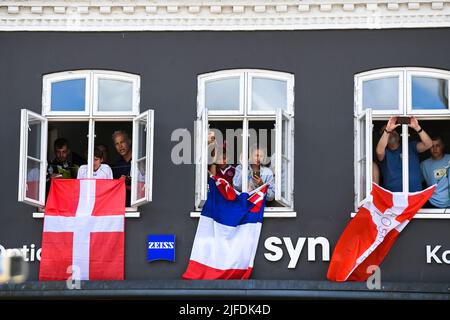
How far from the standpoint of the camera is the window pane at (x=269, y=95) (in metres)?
17.0

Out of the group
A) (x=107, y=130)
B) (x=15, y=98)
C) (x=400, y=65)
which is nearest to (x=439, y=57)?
(x=400, y=65)

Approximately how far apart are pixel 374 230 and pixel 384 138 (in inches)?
51.1

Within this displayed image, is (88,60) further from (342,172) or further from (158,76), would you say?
(342,172)

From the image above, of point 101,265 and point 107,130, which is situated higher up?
point 107,130

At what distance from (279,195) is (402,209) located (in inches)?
66.5

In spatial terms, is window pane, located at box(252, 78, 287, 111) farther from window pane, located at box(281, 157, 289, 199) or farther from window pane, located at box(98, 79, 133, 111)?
window pane, located at box(98, 79, 133, 111)

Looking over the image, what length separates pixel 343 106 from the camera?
→ 16.9 metres

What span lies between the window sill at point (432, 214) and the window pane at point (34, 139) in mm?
4447

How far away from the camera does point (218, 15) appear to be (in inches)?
675

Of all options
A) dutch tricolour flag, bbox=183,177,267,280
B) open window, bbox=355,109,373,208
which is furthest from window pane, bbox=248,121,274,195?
open window, bbox=355,109,373,208

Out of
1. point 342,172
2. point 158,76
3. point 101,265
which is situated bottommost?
point 101,265

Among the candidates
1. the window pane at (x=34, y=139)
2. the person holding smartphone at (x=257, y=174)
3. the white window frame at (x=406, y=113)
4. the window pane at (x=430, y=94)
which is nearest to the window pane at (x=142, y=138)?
the person holding smartphone at (x=257, y=174)

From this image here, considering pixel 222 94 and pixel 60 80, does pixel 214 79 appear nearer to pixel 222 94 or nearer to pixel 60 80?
pixel 222 94

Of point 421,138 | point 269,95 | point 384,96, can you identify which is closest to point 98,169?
point 269,95
